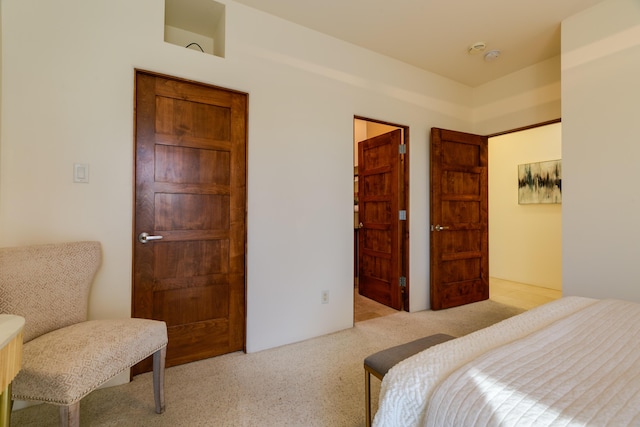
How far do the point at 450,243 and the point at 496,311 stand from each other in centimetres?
87

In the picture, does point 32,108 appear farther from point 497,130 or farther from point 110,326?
point 497,130

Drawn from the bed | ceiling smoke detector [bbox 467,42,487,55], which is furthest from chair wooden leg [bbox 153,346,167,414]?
ceiling smoke detector [bbox 467,42,487,55]

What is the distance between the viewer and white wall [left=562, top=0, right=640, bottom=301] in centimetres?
198

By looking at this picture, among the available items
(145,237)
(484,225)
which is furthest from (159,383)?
(484,225)

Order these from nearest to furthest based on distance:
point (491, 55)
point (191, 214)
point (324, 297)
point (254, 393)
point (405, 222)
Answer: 1. point (254, 393)
2. point (191, 214)
3. point (324, 297)
4. point (491, 55)
5. point (405, 222)

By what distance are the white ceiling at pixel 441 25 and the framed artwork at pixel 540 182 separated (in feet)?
5.72

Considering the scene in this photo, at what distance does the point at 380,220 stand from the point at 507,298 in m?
1.94

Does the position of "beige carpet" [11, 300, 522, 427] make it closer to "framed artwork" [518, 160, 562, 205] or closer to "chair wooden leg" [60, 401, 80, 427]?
"chair wooden leg" [60, 401, 80, 427]

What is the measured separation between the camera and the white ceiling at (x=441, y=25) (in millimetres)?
2141

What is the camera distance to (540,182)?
4102 mm

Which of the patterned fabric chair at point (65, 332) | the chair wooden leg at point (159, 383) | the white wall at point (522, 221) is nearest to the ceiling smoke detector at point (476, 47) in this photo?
the white wall at point (522, 221)

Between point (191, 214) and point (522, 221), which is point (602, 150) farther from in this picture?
point (191, 214)

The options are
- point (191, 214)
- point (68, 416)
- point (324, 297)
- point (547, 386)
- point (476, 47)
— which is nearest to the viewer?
point (547, 386)

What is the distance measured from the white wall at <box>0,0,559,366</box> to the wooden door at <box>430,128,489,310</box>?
0.45 feet
